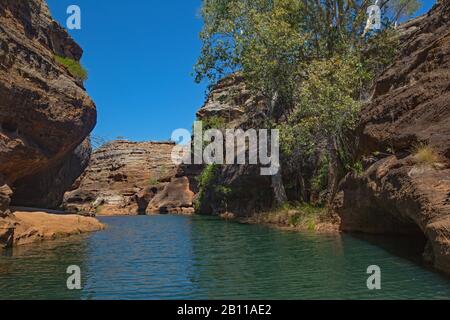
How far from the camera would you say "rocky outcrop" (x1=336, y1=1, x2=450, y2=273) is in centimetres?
1231

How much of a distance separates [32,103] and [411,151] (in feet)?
66.5

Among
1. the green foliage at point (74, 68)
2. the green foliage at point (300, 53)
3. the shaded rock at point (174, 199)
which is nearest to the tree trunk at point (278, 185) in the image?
the green foliage at point (300, 53)

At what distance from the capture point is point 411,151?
606 inches

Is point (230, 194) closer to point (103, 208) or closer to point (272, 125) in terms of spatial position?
point (272, 125)

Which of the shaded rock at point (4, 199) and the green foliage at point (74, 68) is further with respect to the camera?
the green foliage at point (74, 68)

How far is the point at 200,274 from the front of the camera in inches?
477

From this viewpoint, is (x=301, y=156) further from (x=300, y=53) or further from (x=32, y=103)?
(x=32, y=103)

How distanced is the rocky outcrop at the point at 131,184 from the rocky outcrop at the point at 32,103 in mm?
34239

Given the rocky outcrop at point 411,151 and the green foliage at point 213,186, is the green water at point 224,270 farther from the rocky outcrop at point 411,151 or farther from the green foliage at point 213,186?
the green foliage at point 213,186

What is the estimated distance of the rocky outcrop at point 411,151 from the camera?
40.4 ft

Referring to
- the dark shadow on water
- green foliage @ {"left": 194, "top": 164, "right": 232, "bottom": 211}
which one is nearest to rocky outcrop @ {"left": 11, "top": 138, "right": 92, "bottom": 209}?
green foliage @ {"left": 194, "top": 164, "right": 232, "bottom": 211}

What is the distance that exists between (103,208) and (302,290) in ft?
212

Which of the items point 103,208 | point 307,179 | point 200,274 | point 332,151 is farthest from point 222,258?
point 103,208

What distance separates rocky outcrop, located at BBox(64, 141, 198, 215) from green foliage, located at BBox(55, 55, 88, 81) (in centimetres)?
3172
